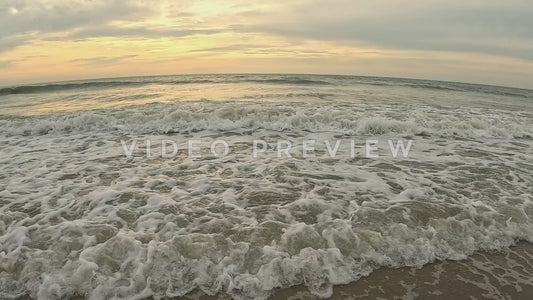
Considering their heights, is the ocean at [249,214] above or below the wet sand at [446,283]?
above

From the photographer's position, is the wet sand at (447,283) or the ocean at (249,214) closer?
the wet sand at (447,283)

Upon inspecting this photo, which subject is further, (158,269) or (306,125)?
(306,125)

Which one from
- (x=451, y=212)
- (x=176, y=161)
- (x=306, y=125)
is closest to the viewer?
(x=451, y=212)

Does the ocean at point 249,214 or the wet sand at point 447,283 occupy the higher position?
the ocean at point 249,214

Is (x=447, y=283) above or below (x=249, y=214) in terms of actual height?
below

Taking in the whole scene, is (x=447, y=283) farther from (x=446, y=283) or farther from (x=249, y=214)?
(x=249, y=214)

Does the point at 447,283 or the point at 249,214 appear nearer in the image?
the point at 447,283

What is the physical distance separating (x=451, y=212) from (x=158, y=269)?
369 cm

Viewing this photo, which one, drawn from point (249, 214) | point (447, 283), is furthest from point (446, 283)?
point (249, 214)

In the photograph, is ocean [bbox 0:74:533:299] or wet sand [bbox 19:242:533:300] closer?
wet sand [bbox 19:242:533:300]

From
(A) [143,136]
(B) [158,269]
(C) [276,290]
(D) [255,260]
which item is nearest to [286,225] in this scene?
(D) [255,260]

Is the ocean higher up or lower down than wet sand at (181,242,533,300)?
higher up

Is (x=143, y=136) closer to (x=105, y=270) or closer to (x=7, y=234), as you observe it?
(x=7, y=234)

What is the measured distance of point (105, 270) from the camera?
3311mm
